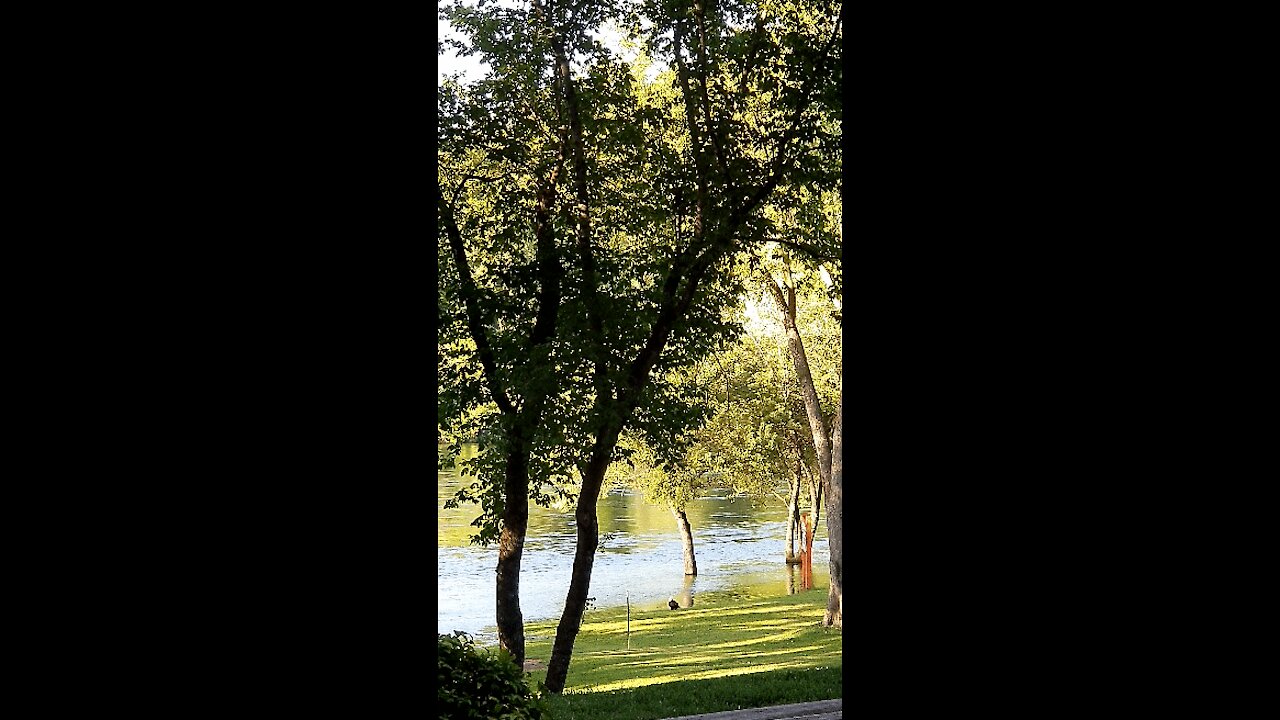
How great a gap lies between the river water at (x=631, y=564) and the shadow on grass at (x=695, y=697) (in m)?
9.72

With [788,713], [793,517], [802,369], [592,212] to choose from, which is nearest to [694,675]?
[802,369]

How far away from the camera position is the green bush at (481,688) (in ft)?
9.36

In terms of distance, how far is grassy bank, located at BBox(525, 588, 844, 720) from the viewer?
701 centimetres

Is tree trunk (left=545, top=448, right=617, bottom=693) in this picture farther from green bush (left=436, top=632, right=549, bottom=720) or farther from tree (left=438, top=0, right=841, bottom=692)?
green bush (left=436, top=632, right=549, bottom=720)

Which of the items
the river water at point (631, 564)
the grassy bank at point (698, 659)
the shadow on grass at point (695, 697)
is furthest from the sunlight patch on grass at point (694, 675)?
the river water at point (631, 564)

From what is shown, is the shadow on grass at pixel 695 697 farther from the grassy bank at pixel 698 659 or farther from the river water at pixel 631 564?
the river water at pixel 631 564

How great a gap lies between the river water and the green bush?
14061mm

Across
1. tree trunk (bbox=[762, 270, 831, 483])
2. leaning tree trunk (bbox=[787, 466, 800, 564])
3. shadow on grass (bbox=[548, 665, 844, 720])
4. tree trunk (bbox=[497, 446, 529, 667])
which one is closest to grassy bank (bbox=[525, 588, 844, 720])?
shadow on grass (bbox=[548, 665, 844, 720])

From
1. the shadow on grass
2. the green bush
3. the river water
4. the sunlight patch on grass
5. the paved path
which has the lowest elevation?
the sunlight patch on grass

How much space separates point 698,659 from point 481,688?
10.8 metres
